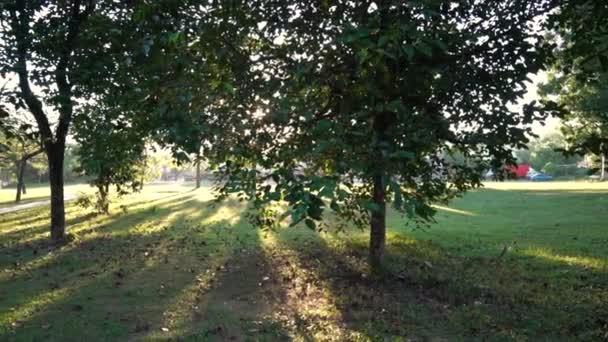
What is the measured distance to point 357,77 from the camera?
548 cm

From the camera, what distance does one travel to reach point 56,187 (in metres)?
10.8

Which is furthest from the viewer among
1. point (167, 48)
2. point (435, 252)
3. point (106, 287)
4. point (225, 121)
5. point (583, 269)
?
point (435, 252)

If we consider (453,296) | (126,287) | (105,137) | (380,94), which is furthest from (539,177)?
(105,137)

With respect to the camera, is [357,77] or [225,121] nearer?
[225,121]

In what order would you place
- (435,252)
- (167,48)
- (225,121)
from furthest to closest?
(435,252) → (225,121) → (167,48)

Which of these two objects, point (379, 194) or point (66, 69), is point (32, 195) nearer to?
point (66, 69)

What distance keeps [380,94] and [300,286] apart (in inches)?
134

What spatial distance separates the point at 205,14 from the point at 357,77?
182cm

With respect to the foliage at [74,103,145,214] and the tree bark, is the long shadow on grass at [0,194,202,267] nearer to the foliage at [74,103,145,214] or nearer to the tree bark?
the tree bark

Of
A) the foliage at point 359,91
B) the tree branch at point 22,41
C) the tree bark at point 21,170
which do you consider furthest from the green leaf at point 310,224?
the tree bark at point 21,170

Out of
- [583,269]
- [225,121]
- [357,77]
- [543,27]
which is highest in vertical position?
[543,27]

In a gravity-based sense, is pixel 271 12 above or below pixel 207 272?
above

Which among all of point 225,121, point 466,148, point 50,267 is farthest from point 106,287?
A: point 466,148

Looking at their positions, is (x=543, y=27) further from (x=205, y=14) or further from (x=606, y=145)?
(x=205, y=14)
